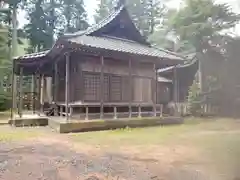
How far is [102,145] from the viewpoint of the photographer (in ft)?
26.2

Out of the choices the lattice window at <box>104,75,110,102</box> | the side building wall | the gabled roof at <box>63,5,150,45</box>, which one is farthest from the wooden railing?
the lattice window at <box>104,75,110,102</box>

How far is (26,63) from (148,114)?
6.71 metres

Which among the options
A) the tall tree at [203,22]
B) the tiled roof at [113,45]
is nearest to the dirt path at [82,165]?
the tiled roof at [113,45]

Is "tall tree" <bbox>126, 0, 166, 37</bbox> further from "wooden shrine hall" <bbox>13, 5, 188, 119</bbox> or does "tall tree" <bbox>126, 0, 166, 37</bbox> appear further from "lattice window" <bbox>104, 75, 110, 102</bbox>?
"lattice window" <bbox>104, 75, 110, 102</bbox>

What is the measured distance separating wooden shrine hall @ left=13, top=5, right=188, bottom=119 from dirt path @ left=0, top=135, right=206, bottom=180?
4718 mm

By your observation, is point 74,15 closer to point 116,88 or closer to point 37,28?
point 37,28

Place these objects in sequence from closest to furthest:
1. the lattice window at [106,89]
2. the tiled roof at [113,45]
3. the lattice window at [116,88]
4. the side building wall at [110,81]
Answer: the tiled roof at [113,45] < the side building wall at [110,81] < the lattice window at [106,89] < the lattice window at [116,88]

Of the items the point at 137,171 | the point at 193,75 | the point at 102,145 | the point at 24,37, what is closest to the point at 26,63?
the point at 102,145

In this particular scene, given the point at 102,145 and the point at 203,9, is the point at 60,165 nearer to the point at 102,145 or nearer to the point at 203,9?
the point at 102,145

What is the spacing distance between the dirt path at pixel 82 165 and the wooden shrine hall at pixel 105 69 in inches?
186

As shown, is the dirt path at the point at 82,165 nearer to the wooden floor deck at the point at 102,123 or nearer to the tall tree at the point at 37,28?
the wooden floor deck at the point at 102,123

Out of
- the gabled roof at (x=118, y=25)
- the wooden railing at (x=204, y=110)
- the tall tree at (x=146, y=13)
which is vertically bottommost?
the wooden railing at (x=204, y=110)

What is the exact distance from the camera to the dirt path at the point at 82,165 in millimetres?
5090

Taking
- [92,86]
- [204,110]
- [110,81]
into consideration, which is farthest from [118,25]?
[204,110]
